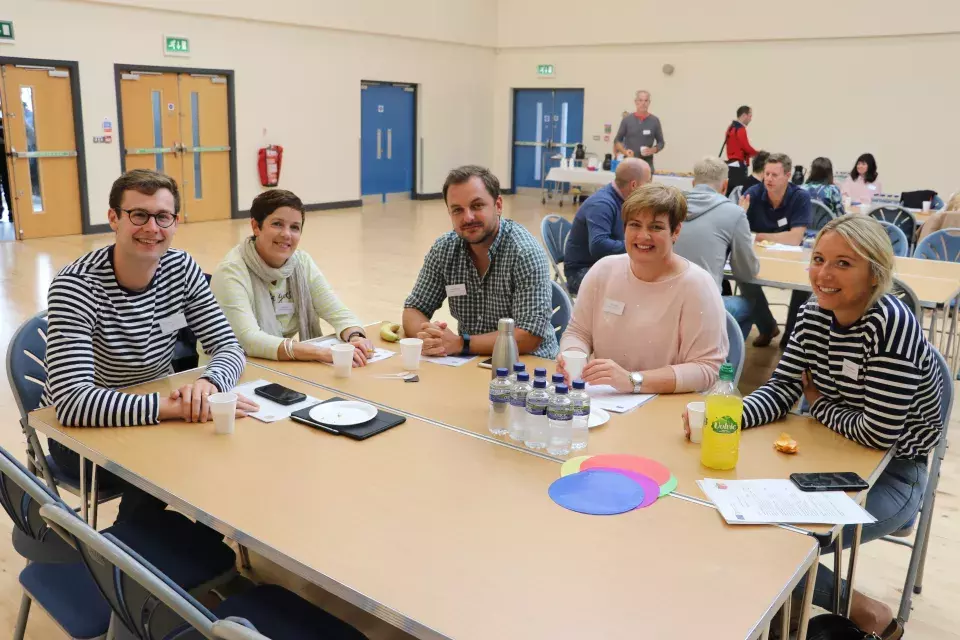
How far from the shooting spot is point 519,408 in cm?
204

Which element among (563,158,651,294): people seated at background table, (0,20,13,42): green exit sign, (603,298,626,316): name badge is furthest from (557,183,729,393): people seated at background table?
(0,20,13,42): green exit sign

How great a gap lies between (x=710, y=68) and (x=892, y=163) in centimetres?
304

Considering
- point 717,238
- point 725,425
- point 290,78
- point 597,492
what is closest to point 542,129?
point 290,78

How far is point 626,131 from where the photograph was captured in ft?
40.5

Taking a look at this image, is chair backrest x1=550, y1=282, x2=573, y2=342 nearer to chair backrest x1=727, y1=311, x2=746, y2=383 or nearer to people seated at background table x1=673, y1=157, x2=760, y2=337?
chair backrest x1=727, y1=311, x2=746, y2=383

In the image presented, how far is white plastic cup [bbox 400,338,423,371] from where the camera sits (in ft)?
8.48

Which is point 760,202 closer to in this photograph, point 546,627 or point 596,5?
point 546,627

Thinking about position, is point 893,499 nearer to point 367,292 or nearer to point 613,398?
point 613,398

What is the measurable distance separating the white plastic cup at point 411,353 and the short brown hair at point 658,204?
2.60 feet

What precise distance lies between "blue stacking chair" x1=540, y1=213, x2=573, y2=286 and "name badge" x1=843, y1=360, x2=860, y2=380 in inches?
128

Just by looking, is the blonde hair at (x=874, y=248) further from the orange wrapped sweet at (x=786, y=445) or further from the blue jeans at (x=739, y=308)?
the blue jeans at (x=739, y=308)

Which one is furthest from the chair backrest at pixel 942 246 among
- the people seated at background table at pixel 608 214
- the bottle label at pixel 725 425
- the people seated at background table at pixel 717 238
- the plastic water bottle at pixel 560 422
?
the plastic water bottle at pixel 560 422

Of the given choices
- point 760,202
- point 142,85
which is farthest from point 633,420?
point 142,85

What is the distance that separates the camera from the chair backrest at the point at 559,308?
3191 millimetres
